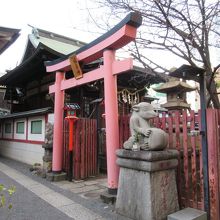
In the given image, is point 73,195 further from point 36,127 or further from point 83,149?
point 36,127

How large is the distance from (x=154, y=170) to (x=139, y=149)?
1.93 ft

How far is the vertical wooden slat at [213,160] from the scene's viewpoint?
14.2ft

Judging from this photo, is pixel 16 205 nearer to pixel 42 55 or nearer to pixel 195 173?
pixel 195 173

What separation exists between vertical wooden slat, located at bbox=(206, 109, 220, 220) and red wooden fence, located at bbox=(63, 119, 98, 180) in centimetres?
475

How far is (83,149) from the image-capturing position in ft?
27.6

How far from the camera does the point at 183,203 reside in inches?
197

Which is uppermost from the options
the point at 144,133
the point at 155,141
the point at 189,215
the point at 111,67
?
the point at 111,67

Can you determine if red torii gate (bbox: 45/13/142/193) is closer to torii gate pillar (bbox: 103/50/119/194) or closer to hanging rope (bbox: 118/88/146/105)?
torii gate pillar (bbox: 103/50/119/194)

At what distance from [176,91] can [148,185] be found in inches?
258

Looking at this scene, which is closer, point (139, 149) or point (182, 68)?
point (182, 68)

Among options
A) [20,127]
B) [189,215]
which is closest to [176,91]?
[189,215]

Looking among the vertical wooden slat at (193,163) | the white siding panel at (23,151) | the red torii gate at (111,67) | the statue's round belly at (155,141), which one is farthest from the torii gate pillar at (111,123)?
the white siding panel at (23,151)

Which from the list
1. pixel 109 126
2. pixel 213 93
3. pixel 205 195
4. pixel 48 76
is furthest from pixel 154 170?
pixel 48 76

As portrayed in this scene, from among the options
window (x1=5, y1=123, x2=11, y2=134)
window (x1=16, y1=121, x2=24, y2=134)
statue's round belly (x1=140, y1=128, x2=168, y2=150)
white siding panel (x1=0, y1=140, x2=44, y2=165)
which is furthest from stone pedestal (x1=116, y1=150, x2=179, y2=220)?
window (x1=5, y1=123, x2=11, y2=134)
